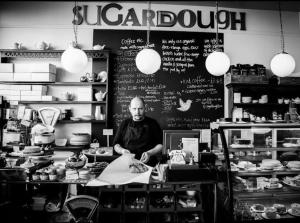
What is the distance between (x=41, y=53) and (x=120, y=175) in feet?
11.9

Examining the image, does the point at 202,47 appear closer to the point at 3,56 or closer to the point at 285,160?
the point at 285,160

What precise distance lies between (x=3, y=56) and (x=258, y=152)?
4.85 metres

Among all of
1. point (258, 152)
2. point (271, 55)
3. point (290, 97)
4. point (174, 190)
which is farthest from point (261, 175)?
point (271, 55)

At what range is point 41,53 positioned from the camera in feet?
16.7

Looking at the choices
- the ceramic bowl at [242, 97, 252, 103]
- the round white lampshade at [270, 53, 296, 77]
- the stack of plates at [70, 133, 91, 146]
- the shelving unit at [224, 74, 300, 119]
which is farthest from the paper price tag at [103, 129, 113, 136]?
the round white lampshade at [270, 53, 296, 77]

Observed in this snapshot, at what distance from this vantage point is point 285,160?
125 inches

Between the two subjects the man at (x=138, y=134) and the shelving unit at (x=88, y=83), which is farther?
the shelving unit at (x=88, y=83)

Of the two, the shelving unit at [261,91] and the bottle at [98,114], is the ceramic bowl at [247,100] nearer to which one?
the shelving unit at [261,91]

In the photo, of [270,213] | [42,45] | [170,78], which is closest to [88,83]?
[42,45]

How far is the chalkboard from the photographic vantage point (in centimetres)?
531

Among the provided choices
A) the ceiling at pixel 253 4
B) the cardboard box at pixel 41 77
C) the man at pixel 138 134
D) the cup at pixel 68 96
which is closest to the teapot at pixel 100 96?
the cup at pixel 68 96

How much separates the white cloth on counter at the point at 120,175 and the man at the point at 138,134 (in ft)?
3.18

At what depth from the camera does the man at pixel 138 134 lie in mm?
3834

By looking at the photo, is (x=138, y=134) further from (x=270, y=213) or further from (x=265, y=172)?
(x=270, y=213)
